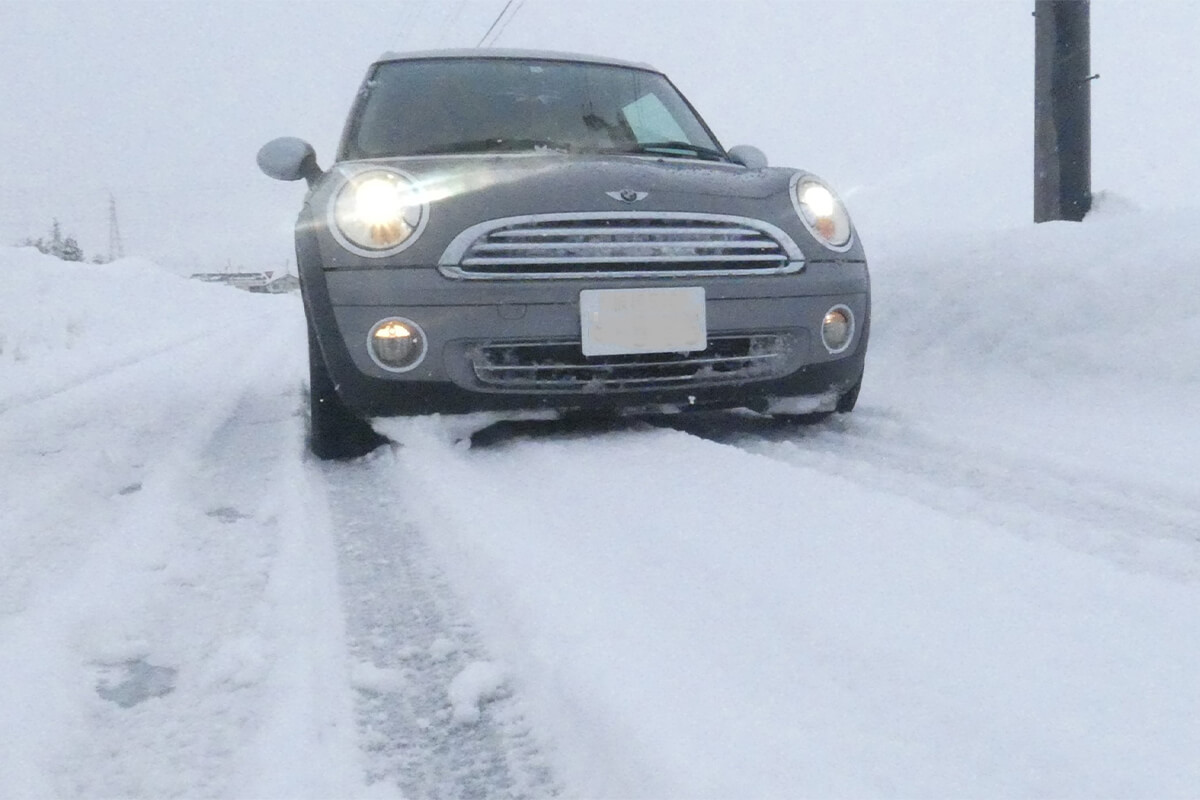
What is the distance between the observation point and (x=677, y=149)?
345 cm

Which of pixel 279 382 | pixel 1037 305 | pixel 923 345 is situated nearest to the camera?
pixel 1037 305

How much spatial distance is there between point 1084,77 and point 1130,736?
5280mm

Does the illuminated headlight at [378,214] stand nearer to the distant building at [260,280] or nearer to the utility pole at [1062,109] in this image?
the utility pole at [1062,109]

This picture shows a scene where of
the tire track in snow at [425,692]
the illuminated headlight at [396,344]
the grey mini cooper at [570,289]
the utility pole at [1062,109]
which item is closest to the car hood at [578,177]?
the grey mini cooper at [570,289]

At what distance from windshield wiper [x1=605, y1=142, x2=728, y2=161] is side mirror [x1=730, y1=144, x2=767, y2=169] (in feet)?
0.27

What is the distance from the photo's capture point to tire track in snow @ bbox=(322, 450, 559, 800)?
3.34ft

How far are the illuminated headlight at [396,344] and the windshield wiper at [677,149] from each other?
124 centimetres

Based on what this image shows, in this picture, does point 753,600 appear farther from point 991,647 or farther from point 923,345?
point 923,345

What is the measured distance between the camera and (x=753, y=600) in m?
1.36

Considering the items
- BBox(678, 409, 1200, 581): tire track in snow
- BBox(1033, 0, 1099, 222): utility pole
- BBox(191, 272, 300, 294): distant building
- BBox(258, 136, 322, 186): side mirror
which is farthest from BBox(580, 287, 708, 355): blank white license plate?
BBox(191, 272, 300, 294): distant building

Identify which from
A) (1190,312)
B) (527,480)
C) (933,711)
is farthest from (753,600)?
(1190,312)

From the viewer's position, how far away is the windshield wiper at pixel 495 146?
3133 mm

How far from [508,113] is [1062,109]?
3617mm

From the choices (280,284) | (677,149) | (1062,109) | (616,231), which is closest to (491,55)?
(677,149)
